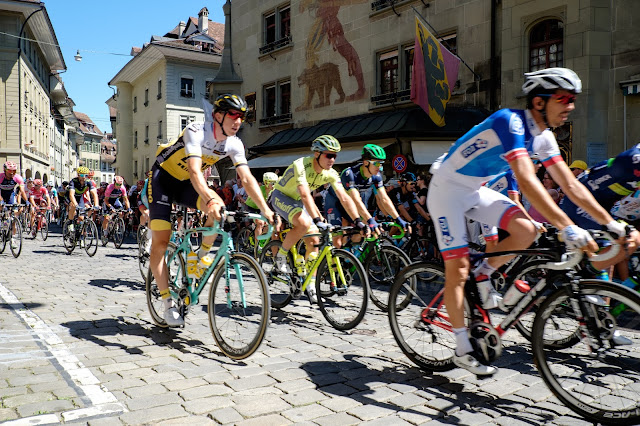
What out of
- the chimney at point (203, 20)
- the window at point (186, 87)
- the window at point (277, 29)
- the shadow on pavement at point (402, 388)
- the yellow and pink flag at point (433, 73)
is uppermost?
the chimney at point (203, 20)

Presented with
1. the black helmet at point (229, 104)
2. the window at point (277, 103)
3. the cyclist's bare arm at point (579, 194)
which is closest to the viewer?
the cyclist's bare arm at point (579, 194)

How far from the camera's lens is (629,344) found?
327 cm

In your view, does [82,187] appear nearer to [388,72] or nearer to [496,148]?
[388,72]

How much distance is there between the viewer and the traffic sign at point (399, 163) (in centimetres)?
1675

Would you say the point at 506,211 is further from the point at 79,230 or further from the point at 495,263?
the point at 79,230

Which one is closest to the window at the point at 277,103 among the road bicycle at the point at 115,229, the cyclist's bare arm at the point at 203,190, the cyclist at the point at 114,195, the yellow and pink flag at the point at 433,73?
the yellow and pink flag at the point at 433,73

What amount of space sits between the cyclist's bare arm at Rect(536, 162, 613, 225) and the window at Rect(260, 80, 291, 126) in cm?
2235

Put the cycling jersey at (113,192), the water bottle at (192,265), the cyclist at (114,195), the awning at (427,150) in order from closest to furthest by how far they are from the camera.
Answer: the water bottle at (192,265), the cyclist at (114,195), the cycling jersey at (113,192), the awning at (427,150)

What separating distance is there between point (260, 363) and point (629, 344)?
2.61 metres

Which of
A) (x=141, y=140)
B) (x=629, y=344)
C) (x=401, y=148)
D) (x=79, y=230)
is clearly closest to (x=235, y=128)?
(x=629, y=344)

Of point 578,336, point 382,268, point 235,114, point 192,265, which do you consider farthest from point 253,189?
point 578,336

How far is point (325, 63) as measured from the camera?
74.8ft

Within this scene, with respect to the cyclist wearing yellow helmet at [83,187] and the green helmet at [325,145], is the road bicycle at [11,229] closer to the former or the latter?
the cyclist wearing yellow helmet at [83,187]

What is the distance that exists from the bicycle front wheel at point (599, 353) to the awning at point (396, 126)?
1304 cm
